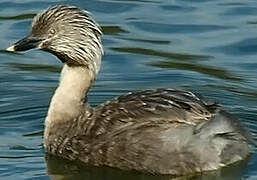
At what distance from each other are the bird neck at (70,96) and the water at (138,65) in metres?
0.32

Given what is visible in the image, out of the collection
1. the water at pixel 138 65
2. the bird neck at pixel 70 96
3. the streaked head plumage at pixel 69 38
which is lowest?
the water at pixel 138 65

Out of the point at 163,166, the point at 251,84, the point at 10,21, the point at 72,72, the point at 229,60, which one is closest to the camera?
the point at 163,166

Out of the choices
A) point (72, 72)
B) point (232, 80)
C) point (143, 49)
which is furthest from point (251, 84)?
point (72, 72)

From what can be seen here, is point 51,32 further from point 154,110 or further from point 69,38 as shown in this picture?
point 154,110

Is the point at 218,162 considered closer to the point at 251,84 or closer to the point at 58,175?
the point at 58,175

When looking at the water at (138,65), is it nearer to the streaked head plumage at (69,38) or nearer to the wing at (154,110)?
the wing at (154,110)

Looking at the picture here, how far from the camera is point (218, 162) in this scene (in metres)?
10.6

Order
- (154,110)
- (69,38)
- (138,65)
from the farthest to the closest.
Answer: (138,65)
(69,38)
(154,110)

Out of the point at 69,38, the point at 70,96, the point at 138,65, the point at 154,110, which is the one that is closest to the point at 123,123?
the point at 154,110

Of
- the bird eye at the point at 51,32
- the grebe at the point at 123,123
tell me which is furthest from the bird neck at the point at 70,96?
the bird eye at the point at 51,32

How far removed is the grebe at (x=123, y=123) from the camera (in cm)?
1052

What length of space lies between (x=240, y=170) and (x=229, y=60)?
3.72m

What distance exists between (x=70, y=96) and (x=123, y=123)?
0.79m

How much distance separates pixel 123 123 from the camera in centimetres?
1078
